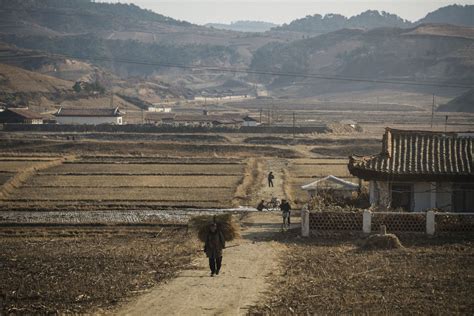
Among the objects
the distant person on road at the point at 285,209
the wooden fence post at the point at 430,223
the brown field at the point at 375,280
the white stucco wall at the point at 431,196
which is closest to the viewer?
the brown field at the point at 375,280

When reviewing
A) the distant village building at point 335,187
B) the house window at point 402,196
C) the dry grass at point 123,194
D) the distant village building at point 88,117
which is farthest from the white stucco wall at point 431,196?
the distant village building at point 88,117

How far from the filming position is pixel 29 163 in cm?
4578

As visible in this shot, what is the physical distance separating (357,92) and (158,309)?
506ft

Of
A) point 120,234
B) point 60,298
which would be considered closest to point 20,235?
point 120,234

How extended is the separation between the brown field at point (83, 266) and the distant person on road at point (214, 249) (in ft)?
3.02

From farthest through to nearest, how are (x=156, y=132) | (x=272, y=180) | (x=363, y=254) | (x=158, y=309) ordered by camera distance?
(x=156, y=132), (x=272, y=180), (x=363, y=254), (x=158, y=309)

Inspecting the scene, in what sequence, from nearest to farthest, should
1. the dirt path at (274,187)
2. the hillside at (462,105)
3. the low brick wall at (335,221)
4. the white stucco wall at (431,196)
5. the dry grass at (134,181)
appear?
the low brick wall at (335,221)
the white stucco wall at (431,196)
the dirt path at (274,187)
the dry grass at (134,181)
the hillside at (462,105)

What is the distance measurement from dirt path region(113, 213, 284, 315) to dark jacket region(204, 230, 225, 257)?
48 centimetres

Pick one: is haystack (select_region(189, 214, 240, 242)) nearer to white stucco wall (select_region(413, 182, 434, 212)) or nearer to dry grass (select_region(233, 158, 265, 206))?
white stucco wall (select_region(413, 182, 434, 212))

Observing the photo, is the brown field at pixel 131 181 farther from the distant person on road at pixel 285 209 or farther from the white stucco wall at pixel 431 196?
the white stucco wall at pixel 431 196

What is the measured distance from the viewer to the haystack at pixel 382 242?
17.9m

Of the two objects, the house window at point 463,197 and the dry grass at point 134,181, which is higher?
the house window at point 463,197

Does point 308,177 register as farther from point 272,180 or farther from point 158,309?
point 158,309

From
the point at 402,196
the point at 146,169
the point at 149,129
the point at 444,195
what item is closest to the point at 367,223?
the point at 402,196
